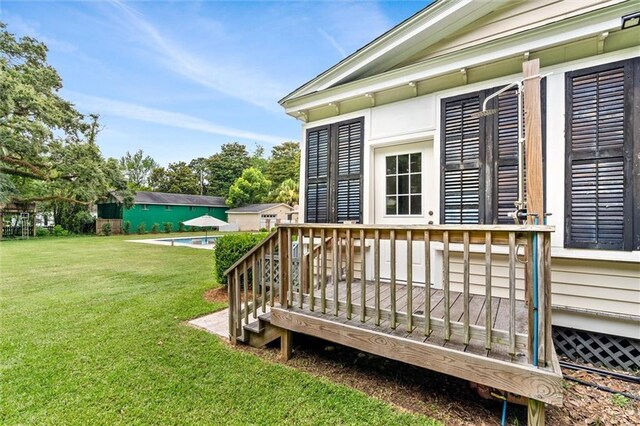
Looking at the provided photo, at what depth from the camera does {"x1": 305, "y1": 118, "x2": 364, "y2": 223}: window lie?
13.5 feet

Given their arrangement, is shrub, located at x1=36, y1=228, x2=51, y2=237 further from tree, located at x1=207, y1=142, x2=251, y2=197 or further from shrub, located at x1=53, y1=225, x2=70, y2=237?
tree, located at x1=207, y1=142, x2=251, y2=197

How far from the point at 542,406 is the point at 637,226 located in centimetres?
196

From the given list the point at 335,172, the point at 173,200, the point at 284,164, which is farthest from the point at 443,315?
the point at 284,164

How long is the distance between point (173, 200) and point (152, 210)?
6.30 feet

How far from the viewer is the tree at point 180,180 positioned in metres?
35.2

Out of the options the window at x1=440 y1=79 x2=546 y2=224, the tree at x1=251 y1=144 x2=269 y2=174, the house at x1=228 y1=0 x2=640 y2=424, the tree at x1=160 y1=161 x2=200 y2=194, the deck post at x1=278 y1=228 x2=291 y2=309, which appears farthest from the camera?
the tree at x1=251 y1=144 x2=269 y2=174

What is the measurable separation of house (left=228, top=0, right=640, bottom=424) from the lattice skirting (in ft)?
0.05

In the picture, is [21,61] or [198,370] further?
[21,61]

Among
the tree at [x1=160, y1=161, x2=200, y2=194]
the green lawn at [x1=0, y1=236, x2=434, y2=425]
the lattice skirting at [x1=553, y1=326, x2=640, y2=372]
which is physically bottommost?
the green lawn at [x1=0, y1=236, x2=434, y2=425]

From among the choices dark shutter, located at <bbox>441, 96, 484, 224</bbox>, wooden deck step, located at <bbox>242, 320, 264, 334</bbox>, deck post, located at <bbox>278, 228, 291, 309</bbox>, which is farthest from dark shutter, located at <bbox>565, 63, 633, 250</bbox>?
wooden deck step, located at <bbox>242, 320, 264, 334</bbox>

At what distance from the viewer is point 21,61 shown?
16.5 m

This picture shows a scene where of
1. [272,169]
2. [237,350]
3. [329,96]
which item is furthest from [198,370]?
[272,169]

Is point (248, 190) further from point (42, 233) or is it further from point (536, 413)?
point (536, 413)

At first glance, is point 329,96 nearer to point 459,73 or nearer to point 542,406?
point 459,73
